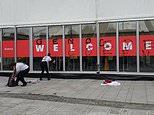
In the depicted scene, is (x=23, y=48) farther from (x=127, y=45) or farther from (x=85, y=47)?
(x=127, y=45)

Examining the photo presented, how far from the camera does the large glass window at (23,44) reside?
19984 millimetres

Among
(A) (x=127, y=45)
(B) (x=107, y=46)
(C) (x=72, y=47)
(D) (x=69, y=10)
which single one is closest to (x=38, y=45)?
(C) (x=72, y=47)

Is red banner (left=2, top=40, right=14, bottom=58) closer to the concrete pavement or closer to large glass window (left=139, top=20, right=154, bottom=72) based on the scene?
the concrete pavement

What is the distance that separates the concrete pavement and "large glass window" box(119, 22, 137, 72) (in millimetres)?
2808

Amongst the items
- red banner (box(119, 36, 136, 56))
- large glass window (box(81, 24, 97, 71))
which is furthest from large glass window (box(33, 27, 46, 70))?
red banner (box(119, 36, 136, 56))

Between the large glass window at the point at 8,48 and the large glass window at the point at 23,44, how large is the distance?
0.45 m

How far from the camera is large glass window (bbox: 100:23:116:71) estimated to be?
710 inches

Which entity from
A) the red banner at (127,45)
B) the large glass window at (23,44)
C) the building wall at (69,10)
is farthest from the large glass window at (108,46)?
the large glass window at (23,44)

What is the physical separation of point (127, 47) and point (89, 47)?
2.25 m

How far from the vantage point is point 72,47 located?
1889 centimetres

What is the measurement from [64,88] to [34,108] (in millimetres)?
4769

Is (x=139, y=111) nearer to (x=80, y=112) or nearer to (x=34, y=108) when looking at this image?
(x=80, y=112)

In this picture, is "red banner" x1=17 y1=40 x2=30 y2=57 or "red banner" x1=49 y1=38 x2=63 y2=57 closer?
"red banner" x1=49 y1=38 x2=63 y2=57

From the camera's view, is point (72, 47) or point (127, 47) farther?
point (72, 47)
